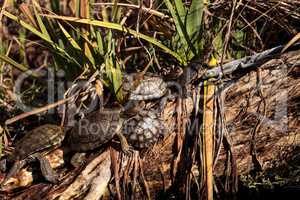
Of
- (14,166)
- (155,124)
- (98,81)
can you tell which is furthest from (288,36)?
(14,166)

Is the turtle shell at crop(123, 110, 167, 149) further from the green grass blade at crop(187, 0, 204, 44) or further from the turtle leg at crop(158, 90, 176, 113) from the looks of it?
the green grass blade at crop(187, 0, 204, 44)

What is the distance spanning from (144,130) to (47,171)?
64cm

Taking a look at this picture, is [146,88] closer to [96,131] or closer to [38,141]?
[96,131]

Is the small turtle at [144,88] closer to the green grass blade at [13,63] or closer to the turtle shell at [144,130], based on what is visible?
the turtle shell at [144,130]

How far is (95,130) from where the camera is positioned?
2.71 metres

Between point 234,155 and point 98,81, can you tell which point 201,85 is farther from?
point 98,81

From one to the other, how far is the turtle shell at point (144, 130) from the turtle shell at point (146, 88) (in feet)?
0.49

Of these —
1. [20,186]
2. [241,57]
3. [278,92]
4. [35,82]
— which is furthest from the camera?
[35,82]

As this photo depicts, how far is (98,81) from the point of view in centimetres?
279

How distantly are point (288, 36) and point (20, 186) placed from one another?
196 cm

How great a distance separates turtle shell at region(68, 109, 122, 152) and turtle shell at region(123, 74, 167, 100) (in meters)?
0.17

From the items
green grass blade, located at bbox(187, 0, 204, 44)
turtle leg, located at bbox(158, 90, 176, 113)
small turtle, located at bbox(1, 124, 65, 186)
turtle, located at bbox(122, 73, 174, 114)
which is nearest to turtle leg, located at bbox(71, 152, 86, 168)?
small turtle, located at bbox(1, 124, 65, 186)

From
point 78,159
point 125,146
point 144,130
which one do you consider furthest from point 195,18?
point 78,159

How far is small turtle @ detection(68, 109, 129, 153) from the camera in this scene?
2639 millimetres
